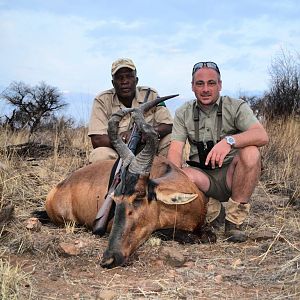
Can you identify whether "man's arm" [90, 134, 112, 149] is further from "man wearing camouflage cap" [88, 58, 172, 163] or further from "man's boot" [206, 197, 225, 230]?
"man's boot" [206, 197, 225, 230]

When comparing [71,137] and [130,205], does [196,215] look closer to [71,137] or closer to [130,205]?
[130,205]

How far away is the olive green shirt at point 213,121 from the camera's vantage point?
16.9ft

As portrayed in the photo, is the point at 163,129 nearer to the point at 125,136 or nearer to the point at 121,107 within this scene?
the point at 121,107

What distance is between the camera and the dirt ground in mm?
3303

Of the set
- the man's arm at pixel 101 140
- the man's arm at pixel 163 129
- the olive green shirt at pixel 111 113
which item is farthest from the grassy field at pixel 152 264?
the man's arm at pixel 163 129

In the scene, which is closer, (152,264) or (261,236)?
(152,264)

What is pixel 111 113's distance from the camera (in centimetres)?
679

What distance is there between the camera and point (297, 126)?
10.8m

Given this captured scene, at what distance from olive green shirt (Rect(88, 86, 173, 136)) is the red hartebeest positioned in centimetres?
105

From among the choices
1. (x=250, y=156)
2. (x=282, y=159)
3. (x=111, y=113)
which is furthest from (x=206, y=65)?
(x=282, y=159)

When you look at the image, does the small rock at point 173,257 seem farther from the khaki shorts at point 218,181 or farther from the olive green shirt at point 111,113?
the olive green shirt at point 111,113

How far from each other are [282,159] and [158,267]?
549cm

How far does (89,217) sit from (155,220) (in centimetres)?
124

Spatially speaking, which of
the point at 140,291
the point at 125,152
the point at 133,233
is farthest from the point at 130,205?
the point at 140,291
